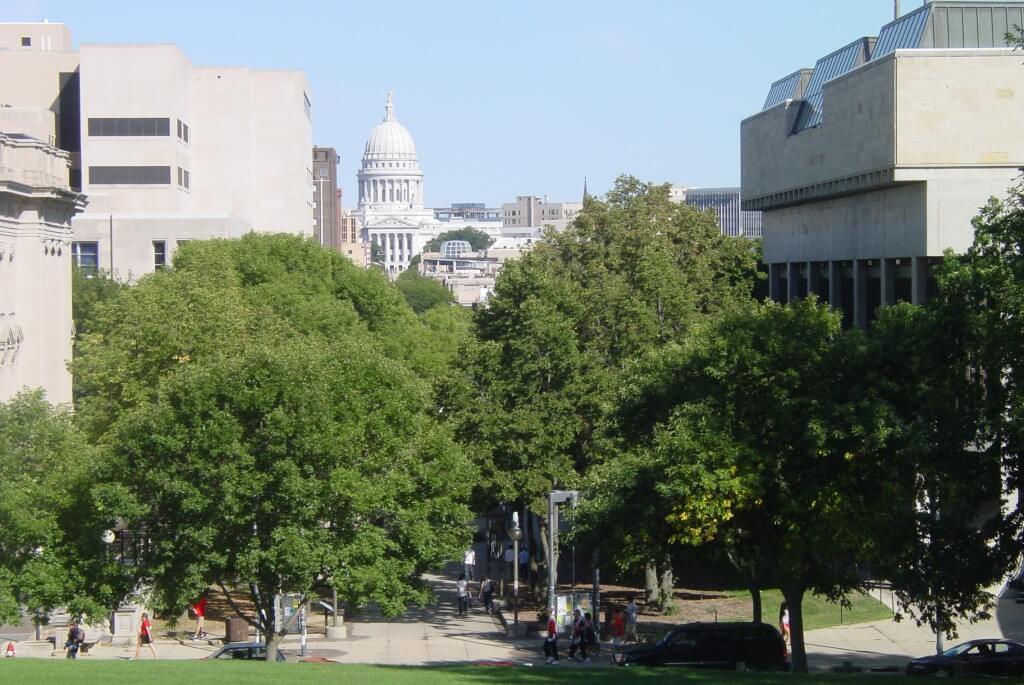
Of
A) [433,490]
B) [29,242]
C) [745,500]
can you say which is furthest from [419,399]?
[29,242]

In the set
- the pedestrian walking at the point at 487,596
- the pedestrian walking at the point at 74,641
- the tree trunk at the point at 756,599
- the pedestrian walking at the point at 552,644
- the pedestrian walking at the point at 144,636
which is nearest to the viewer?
the tree trunk at the point at 756,599

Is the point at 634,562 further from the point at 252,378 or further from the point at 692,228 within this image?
the point at 692,228

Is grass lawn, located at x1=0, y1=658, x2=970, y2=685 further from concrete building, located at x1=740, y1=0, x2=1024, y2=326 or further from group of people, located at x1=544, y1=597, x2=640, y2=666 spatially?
concrete building, located at x1=740, y1=0, x2=1024, y2=326

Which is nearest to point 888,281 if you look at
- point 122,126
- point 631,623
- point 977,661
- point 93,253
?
point 631,623

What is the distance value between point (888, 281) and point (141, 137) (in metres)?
57.9

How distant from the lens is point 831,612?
145 ft

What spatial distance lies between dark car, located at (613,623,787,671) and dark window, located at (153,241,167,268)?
67.1 meters

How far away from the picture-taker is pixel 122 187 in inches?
3861

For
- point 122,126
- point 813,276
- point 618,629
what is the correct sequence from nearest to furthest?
point 618,629, point 813,276, point 122,126

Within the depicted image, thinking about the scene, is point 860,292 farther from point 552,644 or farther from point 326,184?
point 326,184

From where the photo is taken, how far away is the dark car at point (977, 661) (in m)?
31.8

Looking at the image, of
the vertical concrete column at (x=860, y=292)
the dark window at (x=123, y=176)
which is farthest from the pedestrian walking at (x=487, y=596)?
the dark window at (x=123, y=176)

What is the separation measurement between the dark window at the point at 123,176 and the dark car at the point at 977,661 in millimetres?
75065

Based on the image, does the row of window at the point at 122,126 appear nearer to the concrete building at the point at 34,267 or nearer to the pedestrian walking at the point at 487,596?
the concrete building at the point at 34,267
